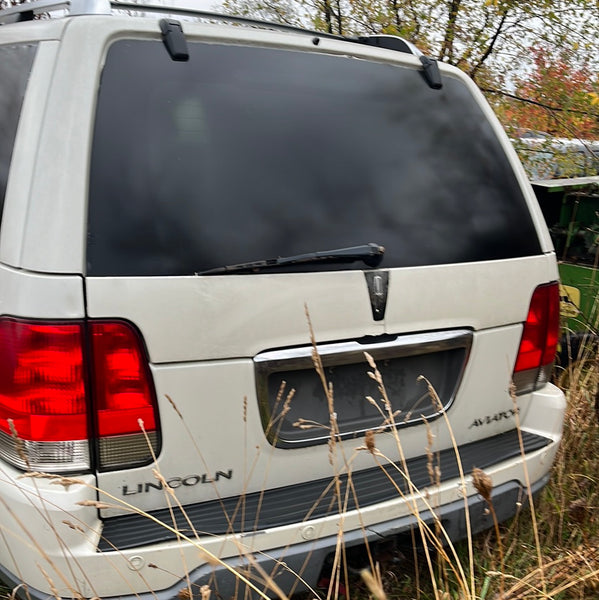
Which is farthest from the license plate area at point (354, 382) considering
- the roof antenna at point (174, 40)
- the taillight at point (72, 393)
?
the roof antenna at point (174, 40)

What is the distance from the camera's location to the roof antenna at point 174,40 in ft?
6.08

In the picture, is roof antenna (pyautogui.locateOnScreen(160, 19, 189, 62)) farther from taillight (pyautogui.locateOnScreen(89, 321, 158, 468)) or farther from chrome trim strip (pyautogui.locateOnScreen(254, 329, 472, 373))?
chrome trim strip (pyautogui.locateOnScreen(254, 329, 472, 373))

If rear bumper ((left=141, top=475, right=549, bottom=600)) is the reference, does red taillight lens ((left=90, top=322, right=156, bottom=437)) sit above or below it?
above

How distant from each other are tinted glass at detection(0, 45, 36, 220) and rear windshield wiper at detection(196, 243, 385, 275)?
0.66 meters

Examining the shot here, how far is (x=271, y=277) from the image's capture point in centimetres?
185

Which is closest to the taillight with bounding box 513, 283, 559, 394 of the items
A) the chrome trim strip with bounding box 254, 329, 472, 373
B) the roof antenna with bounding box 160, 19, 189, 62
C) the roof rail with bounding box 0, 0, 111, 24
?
the chrome trim strip with bounding box 254, 329, 472, 373

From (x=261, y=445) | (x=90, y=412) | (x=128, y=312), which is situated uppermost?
(x=128, y=312)

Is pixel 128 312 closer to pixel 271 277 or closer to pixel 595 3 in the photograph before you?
pixel 271 277

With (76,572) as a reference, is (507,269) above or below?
above

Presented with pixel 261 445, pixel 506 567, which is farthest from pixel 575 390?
pixel 261 445

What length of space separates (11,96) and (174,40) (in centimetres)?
52

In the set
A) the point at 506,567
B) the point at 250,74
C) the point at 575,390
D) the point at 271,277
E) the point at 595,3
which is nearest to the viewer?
the point at 271,277

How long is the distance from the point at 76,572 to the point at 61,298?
0.74m

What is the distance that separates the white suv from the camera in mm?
1664
